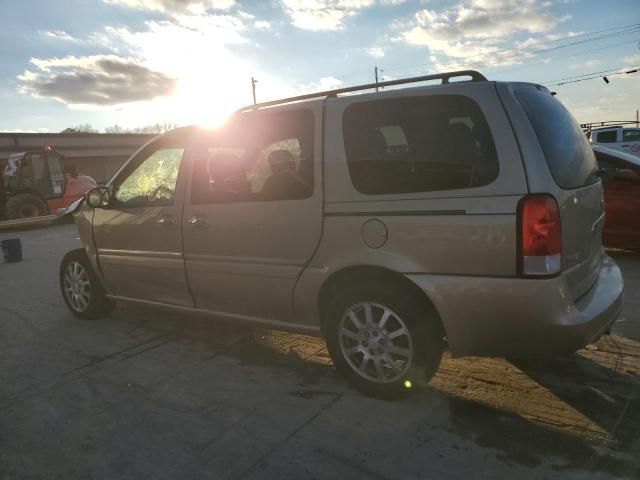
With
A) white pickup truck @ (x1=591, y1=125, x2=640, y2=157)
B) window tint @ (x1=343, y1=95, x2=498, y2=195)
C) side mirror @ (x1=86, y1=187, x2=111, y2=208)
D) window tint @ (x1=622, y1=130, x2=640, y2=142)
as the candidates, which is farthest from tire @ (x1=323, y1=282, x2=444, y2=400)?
window tint @ (x1=622, y1=130, x2=640, y2=142)

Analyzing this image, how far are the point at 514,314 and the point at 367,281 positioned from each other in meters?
0.86

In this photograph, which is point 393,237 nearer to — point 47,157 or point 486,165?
point 486,165

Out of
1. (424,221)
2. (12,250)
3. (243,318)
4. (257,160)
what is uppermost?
(257,160)

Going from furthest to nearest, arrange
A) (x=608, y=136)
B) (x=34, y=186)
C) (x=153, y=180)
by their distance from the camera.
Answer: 1. (x=608, y=136)
2. (x=34, y=186)
3. (x=153, y=180)

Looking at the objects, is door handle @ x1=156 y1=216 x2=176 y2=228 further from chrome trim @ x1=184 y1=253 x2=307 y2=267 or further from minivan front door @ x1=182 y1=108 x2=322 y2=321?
chrome trim @ x1=184 y1=253 x2=307 y2=267

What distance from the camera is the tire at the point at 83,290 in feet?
16.5

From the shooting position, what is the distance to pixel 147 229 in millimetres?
4238

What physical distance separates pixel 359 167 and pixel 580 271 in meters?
1.38

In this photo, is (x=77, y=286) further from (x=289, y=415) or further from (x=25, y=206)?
(x=25, y=206)

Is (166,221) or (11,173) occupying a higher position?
(11,173)

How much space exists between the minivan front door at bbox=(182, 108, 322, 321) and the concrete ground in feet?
1.85

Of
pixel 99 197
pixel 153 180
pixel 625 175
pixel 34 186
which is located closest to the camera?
pixel 153 180

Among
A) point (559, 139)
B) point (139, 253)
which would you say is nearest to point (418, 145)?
point (559, 139)

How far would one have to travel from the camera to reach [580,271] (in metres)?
2.86
